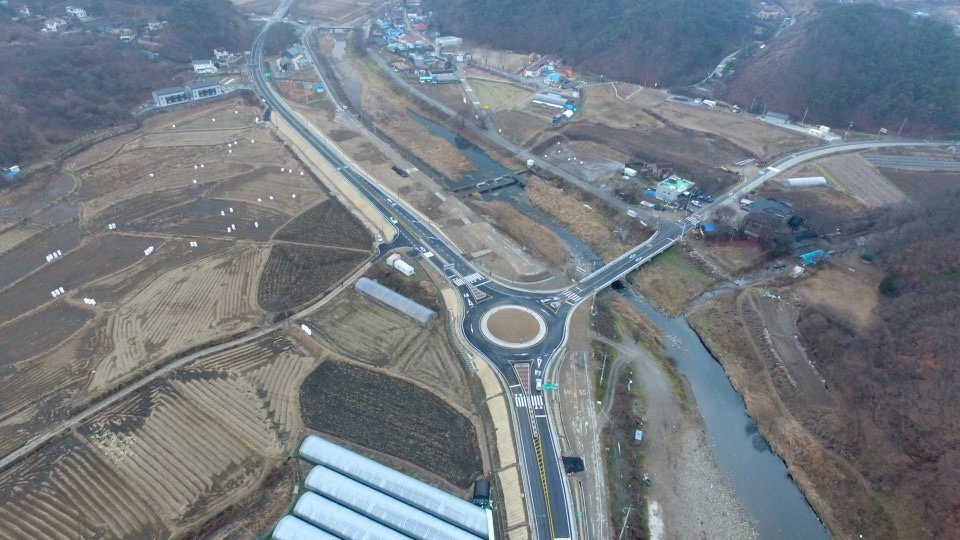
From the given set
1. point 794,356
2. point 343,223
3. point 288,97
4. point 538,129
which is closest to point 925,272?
point 794,356

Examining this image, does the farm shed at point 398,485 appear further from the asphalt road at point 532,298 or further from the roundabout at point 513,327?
the roundabout at point 513,327

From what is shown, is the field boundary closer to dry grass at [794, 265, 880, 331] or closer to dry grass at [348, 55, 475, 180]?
dry grass at [348, 55, 475, 180]

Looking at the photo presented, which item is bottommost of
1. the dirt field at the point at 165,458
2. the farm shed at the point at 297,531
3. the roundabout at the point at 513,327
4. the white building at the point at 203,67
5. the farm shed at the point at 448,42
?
the farm shed at the point at 297,531

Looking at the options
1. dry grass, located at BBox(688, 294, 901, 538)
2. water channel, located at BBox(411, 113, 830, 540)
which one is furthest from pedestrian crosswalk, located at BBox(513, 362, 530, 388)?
dry grass, located at BBox(688, 294, 901, 538)

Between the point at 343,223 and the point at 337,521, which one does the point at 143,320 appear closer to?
the point at 343,223

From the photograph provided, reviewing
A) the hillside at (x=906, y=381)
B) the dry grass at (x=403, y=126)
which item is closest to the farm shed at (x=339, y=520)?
the hillside at (x=906, y=381)

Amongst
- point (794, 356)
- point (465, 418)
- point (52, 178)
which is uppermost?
point (52, 178)
